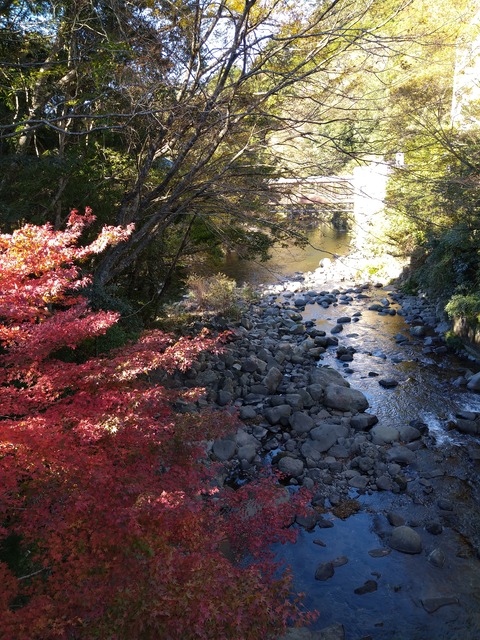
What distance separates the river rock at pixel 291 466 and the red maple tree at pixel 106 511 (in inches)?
64.0

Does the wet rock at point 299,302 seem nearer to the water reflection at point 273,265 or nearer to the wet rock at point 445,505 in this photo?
the water reflection at point 273,265

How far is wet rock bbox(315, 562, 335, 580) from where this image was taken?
14.6 ft

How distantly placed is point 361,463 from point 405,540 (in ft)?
4.53

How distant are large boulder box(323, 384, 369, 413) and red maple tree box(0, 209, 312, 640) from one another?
3.34 m

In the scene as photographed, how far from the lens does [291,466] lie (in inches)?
236

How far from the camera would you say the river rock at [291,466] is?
5945 millimetres

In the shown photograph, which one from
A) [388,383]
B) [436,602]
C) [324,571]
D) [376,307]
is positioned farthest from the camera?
[376,307]

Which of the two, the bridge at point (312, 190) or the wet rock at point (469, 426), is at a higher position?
the bridge at point (312, 190)

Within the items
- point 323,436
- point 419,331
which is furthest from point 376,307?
point 323,436

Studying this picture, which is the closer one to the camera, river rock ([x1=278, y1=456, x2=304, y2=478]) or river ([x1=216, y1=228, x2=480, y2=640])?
river ([x1=216, y1=228, x2=480, y2=640])

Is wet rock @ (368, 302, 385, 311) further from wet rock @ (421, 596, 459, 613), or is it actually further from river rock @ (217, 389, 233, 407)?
wet rock @ (421, 596, 459, 613)

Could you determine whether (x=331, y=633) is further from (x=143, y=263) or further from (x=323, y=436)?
(x=143, y=263)

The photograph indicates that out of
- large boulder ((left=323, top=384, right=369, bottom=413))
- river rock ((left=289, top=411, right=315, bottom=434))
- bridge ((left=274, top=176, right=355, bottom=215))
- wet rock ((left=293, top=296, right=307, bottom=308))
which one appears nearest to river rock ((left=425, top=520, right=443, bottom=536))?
river rock ((left=289, top=411, right=315, bottom=434))

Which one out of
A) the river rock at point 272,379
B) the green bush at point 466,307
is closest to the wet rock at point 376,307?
the green bush at point 466,307
